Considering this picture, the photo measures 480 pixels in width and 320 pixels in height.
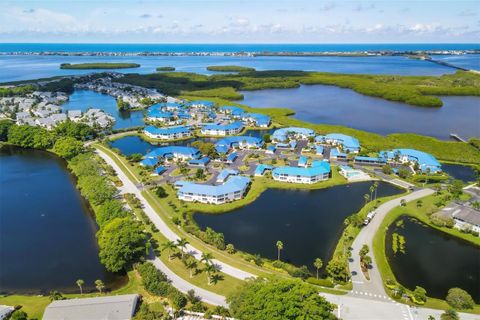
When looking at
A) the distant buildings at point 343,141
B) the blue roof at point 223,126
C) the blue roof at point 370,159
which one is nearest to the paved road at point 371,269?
the blue roof at point 370,159

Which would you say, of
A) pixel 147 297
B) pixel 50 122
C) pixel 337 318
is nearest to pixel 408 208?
pixel 337 318

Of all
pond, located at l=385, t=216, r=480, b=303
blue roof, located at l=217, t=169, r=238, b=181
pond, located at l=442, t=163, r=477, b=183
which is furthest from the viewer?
pond, located at l=442, t=163, r=477, b=183

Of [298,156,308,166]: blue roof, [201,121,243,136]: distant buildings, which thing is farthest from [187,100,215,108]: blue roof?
[298,156,308,166]: blue roof

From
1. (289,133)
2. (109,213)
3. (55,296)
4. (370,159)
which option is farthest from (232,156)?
(55,296)

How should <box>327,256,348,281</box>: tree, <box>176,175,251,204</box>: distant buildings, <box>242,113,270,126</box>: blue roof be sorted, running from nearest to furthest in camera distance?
1. <box>327,256,348,281</box>: tree
2. <box>176,175,251,204</box>: distant buildings
3. <box>242,113,270,126</box>: blue roof

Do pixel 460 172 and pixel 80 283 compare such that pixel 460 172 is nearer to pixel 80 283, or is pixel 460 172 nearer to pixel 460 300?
pixel 460 300

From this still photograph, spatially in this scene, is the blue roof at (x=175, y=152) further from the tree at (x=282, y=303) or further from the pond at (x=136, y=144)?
the tree at (x=282, y=303)

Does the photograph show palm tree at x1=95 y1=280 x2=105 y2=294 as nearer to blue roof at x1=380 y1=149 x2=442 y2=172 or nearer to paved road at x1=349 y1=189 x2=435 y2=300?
paved road at x1=349 y1=189 x2=435 y2=300
